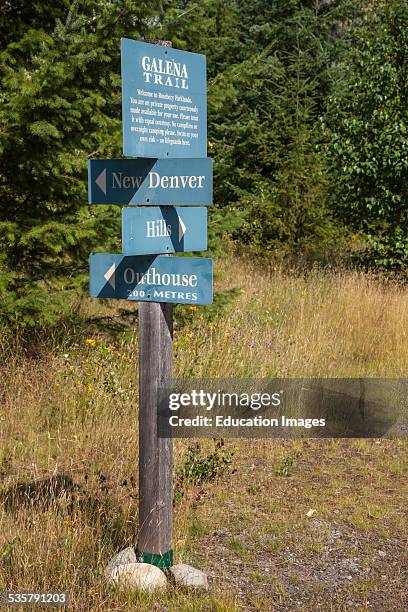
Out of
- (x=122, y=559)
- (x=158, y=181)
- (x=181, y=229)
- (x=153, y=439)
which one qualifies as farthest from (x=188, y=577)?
(x=158, y=181)

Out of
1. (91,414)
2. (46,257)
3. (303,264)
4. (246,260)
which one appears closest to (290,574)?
(91,414)

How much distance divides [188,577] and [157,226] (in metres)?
1.66

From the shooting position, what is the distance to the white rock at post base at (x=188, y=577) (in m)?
3.57

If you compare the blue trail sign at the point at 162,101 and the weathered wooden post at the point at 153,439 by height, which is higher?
the blue trail sign at the point at 162,101

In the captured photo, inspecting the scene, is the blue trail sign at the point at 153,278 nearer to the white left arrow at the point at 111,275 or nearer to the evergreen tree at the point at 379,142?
the white left arrow at the point at 111,275

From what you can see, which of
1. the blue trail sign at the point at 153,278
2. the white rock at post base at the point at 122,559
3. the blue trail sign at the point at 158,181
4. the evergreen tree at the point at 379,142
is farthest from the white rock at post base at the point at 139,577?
the evergreen tree at the point at 379,142

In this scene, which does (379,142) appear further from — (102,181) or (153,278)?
(153,278)

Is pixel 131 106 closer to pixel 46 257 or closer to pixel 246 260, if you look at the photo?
pixel 46 257

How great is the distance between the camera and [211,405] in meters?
4.18

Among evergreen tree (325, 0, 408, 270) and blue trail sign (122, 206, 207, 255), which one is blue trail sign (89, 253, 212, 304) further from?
evergreen tree (325, 0, 408, 270)

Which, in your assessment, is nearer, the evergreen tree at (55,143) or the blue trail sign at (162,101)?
the blue trail sign at (162,101)

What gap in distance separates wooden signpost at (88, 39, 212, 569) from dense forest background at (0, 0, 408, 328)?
212 centimetres

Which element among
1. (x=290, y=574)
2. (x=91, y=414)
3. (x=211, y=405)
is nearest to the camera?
(x=290, y=574)

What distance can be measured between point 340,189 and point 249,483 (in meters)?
8.36
